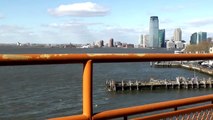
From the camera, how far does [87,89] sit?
128 inches

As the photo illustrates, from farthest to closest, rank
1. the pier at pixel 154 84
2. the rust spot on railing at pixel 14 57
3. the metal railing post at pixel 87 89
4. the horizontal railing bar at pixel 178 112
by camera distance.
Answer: the pier at pixel 154 84 < the horizontal railing bar at pixel 178 112 < the metal railing post at pixel 87 89 < the rust spot on railing at pixel 14 57

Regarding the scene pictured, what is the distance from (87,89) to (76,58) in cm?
27

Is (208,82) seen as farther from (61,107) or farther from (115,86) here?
(61,107)

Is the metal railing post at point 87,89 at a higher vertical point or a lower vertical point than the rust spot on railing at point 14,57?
lower

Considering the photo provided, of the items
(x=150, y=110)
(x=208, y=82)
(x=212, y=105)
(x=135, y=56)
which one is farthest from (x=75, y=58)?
(x=208, y=82)

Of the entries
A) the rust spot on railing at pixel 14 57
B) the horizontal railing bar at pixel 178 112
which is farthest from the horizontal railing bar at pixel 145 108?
the rust spot on railing at pixel 14 57

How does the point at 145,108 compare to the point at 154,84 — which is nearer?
the point at 145,108

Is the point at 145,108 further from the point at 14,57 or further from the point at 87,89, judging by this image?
the point at 14,57

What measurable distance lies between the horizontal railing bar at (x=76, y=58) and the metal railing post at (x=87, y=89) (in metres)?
0.06

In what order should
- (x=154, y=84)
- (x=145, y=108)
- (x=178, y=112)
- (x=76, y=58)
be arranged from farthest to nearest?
1. (x=154, y=84)
2. (x=178, y=112)
3. (x=145, y=108)
4. (x=76, y=58)

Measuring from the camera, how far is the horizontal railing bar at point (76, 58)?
2.80m

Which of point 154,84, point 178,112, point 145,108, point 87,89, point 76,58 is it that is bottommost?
point 154,84

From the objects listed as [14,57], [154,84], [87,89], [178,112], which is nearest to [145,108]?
[178,112]

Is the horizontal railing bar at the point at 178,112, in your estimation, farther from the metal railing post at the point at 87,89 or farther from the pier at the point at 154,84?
the pier at the point at 154,84
